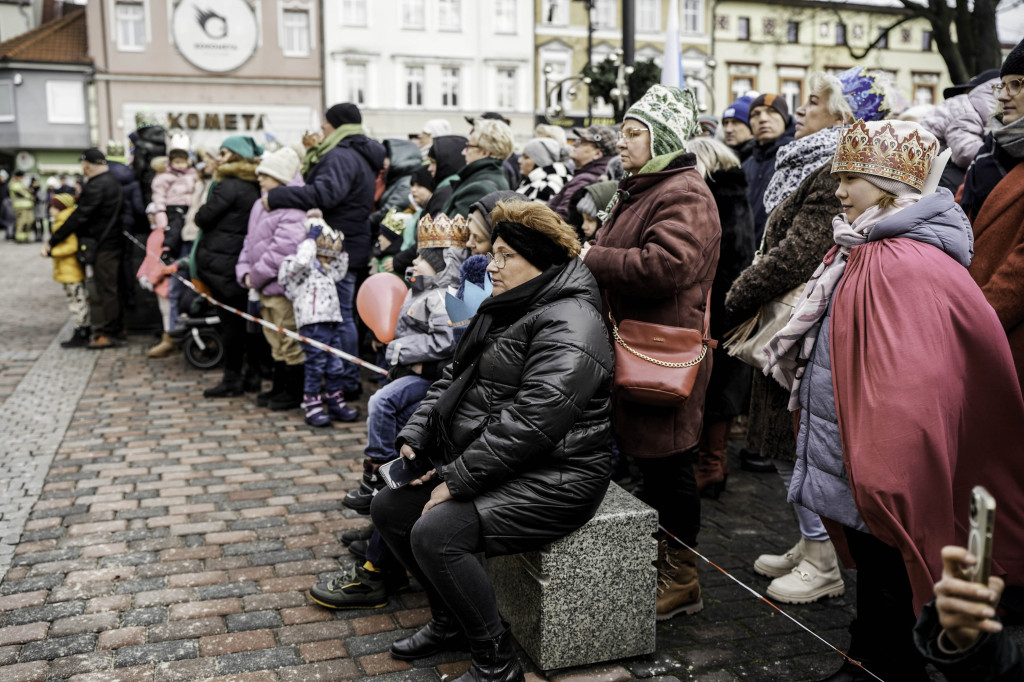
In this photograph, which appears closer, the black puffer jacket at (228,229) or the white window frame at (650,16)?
the black puffer jacket at (228,229)

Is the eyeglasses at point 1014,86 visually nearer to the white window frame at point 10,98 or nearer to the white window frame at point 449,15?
the white window frame at point 449,15

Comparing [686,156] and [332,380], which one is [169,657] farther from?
[332,380]

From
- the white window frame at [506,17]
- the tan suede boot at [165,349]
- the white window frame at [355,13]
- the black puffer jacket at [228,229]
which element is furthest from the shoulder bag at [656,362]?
the white window frame at [506,17]

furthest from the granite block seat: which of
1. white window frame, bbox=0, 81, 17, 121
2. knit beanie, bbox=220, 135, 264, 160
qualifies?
white window frame, bbox=0, 81, 17, 121

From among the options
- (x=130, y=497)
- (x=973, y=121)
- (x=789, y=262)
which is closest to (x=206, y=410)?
(x=130, y=497)

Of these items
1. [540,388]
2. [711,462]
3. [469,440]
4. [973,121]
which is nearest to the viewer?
[540,388]

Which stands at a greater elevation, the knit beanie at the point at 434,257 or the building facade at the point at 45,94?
the building facade at the point at 45,94

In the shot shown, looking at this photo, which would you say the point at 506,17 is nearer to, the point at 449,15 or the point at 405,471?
the point at 449,15

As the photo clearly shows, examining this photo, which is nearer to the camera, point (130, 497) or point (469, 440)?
Result: point (469, 440)

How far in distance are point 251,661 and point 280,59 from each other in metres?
37.6

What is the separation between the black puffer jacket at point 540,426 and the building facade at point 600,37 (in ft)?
123

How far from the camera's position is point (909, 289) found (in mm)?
2768

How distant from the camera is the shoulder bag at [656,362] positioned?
3.64m

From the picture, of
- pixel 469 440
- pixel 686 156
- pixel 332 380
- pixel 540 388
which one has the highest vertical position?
pixel 686 156
